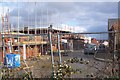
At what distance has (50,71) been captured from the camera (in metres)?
6.79

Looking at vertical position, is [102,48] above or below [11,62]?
above

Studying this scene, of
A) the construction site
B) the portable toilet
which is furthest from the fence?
the portable toilet

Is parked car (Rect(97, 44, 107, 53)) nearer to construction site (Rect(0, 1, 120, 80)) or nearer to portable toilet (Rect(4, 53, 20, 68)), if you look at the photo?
construction site (Rect(0, 1, 120, 80))

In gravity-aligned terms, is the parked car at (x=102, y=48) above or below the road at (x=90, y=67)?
above

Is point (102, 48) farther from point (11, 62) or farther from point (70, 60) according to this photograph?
point (11, 62)

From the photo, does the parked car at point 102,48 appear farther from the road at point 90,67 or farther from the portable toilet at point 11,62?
the portable toilet at point 11,62

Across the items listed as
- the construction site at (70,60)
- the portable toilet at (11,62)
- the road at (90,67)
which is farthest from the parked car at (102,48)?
the portable toilet at (11,62)

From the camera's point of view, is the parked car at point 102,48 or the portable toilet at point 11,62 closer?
the parked car at point 102,48

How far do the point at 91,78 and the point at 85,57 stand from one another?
2.27 ft

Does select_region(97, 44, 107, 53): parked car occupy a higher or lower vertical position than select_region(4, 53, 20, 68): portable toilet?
higher

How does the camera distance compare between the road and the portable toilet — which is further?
the portable toilet

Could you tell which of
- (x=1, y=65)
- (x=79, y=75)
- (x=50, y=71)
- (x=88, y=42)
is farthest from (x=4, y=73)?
(x=88, y=42)

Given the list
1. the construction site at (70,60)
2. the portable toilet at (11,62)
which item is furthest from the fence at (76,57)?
the portable toilet at (11,62)

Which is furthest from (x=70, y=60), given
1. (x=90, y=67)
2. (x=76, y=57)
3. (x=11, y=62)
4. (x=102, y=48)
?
(x=11, y=62)
